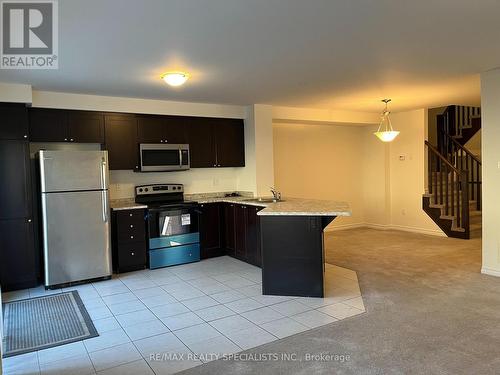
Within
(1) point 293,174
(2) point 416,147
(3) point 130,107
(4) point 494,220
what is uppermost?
(3) point 130,107

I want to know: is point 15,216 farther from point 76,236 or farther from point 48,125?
point 48,125

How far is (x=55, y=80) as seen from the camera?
4.30 m

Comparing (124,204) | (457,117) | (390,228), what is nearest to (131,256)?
(124,204)

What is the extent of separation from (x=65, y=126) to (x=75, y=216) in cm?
121

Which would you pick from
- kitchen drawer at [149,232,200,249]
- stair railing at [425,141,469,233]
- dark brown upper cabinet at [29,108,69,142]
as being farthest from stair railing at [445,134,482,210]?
dark brown upper cabinet at [29,108,69,142]

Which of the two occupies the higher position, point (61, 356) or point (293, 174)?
point (293, 174)

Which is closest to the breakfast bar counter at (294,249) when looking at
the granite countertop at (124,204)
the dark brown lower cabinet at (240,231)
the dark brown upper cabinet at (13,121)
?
the dark brown lower cabinet at (240,231)

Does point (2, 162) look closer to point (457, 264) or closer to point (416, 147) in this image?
point (457, 264)

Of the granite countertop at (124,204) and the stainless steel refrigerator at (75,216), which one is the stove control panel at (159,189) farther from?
the stainless steel refrigerator at (75,216)

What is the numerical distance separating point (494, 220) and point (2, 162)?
5676 mm

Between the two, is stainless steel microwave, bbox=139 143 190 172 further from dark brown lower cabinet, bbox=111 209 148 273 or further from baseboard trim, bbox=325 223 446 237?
baseboard trim, bbox=325 223 446 237

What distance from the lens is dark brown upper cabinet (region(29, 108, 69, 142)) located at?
4812 millimetres

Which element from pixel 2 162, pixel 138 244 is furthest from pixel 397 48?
pixel 2 162

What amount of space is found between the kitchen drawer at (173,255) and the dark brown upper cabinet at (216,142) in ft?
4.27
